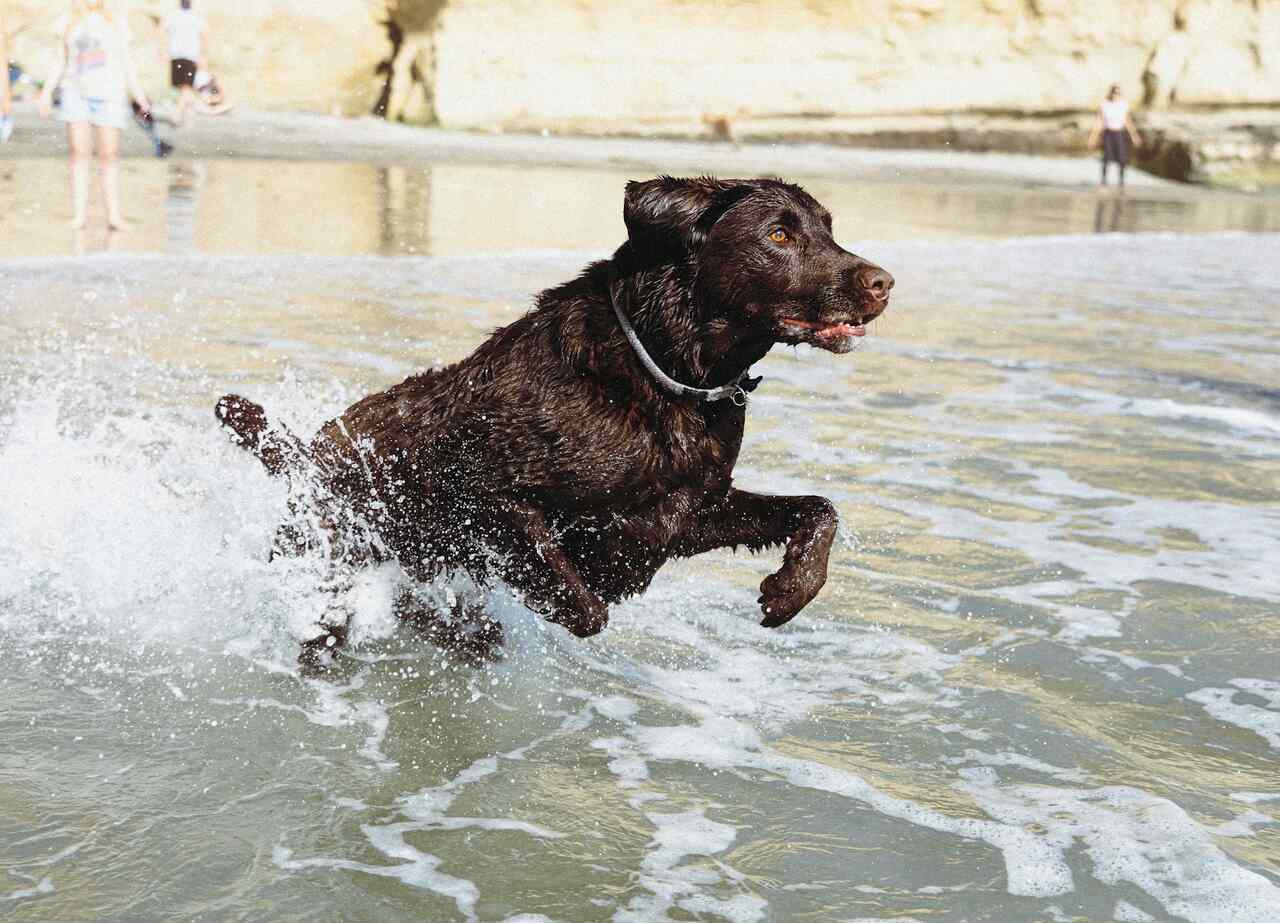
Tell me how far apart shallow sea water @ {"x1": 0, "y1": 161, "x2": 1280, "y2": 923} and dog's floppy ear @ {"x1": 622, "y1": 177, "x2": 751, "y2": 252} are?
1.37 meters

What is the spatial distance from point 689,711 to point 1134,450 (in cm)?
433

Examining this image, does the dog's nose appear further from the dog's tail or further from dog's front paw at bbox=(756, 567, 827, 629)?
the dog's tail

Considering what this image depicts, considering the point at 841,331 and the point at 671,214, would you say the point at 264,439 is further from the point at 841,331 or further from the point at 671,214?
the point at 841,331

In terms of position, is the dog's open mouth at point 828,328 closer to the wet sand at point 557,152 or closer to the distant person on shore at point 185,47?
the distant person on shore at point 185,47

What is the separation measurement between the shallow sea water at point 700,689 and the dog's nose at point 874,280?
4.08ft

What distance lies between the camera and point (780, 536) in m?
4.66

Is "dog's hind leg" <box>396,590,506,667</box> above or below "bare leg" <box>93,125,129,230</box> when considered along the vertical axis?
below

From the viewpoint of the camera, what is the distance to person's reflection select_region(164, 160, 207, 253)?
1367 cm

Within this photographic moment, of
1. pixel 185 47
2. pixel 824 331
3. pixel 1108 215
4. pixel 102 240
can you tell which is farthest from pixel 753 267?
pixel 1108 215

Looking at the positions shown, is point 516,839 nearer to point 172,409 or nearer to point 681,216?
point 681,216

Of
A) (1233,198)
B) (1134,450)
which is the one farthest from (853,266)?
(1233,198)

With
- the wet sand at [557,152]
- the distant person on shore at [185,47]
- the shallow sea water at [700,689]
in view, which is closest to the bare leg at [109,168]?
the shallow sea water at [700,689]

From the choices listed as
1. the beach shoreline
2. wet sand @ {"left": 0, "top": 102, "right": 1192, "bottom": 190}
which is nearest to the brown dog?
the beach shoreline

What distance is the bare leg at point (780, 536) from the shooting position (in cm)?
451
